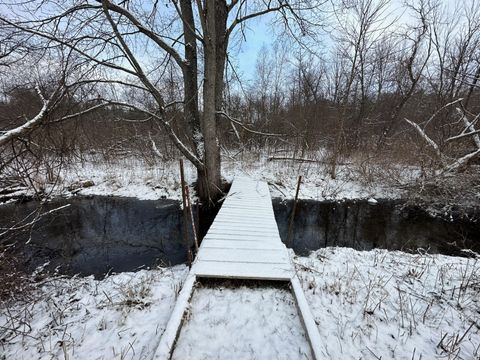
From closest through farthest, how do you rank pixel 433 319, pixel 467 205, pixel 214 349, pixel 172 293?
1. pixel 214 349
2. pixel 433 319
3. pixel 172 293
4. pixel 467 205

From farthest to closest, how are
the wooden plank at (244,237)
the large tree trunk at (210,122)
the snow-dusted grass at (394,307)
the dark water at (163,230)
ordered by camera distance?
the large tree trunk at (210,122) → the dark water at (163,230) → the wooden plank at (244,237) → the snow-dusted grass at (394,307)

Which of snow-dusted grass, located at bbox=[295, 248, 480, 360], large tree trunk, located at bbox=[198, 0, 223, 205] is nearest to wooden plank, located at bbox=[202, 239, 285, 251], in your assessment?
snow-dusted grass, located at bbox=[295, 248, 480, 360]

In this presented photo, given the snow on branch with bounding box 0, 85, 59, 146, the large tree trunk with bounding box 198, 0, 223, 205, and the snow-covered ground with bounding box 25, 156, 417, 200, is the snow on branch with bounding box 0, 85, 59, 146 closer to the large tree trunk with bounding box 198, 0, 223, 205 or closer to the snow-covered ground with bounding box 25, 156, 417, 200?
the large tree trunk with bounding box 198, 0, 223, 205

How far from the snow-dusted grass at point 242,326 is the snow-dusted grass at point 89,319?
456 millimetres

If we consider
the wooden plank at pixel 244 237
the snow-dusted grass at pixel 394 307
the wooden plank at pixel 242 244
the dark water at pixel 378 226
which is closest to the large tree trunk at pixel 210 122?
the dark water at pixel 378 226

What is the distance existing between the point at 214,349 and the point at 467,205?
30.9 ft

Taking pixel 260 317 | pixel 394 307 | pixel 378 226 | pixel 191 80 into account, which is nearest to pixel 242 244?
pixel 260 317

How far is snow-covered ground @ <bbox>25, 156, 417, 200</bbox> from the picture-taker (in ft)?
27.6

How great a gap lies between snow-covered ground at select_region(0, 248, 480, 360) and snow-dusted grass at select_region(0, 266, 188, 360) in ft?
0.04

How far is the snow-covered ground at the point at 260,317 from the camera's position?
2.11 metres

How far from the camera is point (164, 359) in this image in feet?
5.69

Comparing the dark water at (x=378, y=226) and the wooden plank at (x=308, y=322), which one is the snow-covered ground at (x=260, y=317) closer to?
the wooden plank at (x=308, y=322)

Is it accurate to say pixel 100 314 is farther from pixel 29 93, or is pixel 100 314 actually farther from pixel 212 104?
pixel 212 104

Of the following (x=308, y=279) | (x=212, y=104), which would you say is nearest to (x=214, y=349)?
(x=308, y=279)
